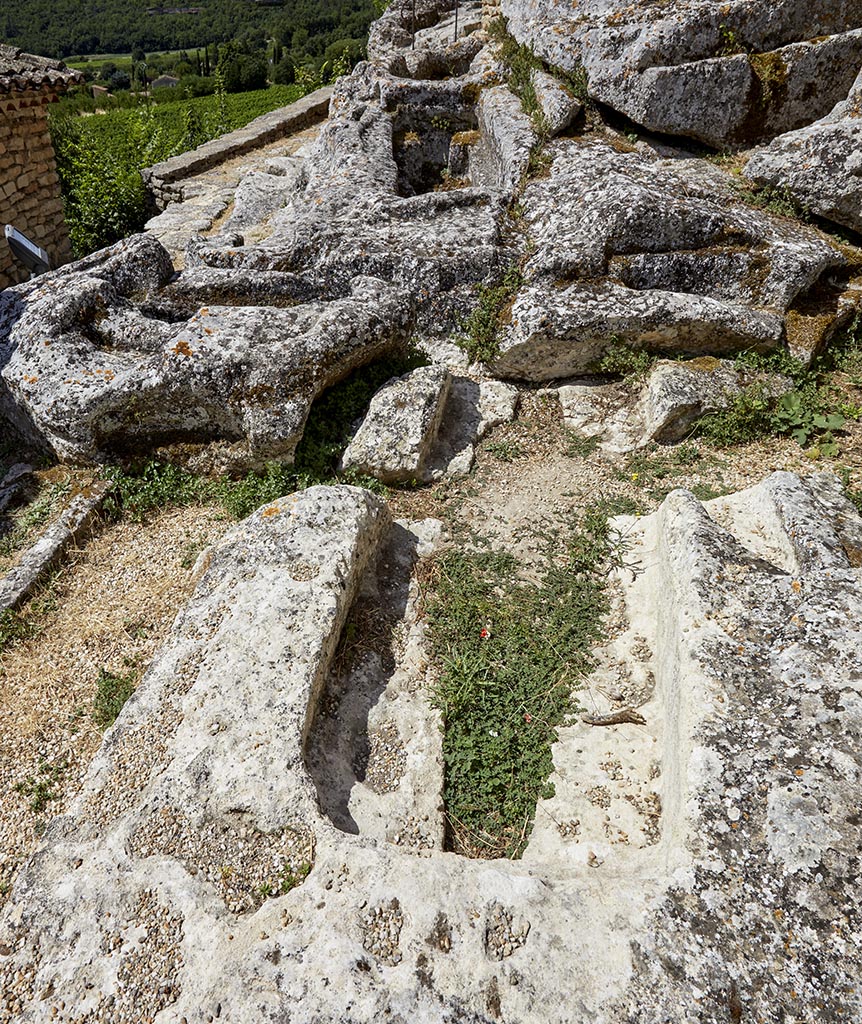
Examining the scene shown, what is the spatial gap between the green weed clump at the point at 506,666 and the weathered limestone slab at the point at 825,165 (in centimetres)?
515

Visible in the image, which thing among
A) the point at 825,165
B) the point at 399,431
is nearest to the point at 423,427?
the point at 399,431

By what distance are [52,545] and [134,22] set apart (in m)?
144

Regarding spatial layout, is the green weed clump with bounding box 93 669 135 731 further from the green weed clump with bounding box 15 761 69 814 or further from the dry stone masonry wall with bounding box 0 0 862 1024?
the dry stone masonry wall with bounding box 0 0 862 1024

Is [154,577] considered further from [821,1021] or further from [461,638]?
[821,1021]

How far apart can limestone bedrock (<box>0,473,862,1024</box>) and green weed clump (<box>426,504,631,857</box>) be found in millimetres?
217

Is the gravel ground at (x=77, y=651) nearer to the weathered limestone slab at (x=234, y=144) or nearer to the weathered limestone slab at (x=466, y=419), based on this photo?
the weathered limestone slab at (x=466, y=419)

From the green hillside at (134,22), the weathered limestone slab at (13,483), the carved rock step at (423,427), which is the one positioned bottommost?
the green hillside at (134,22)

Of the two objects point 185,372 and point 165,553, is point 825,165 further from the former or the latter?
point 165,553

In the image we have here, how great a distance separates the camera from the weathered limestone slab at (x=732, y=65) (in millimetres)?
9344

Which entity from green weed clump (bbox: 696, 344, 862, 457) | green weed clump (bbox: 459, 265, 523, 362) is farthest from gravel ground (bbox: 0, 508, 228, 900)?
green weed clump (bbox: 696, 344, 862, 457)

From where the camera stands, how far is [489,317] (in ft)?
26.0

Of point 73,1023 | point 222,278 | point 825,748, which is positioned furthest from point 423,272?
point 73,1023

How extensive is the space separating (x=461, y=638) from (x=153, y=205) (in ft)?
50.4

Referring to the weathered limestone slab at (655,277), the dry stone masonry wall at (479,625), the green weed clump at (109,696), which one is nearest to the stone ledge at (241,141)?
the dry stone masonry wall at (479,625)
